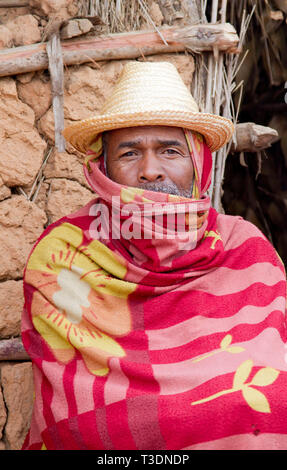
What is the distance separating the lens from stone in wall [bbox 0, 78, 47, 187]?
2.64m

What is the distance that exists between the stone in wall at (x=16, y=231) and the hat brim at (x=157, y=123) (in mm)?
470

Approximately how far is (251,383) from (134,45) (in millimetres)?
1756

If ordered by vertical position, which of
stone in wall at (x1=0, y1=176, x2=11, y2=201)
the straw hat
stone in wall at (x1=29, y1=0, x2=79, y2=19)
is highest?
stone in wall at (x1=29, y1=0, x2=79, y2=19)

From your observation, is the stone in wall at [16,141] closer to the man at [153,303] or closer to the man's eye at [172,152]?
the man at [153,303]

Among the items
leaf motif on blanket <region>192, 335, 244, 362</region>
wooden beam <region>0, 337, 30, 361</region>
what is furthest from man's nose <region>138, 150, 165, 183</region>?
wooden beam <region>0, 337, 30, 361</region>

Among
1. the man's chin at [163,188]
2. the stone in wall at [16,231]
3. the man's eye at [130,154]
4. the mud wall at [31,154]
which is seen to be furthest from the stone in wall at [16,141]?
the man's chin at [163,188]

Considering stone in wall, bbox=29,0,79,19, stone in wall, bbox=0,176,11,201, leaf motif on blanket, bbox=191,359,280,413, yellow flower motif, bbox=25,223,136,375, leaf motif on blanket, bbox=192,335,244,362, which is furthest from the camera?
stone in wall, bbox=29,0,79,19

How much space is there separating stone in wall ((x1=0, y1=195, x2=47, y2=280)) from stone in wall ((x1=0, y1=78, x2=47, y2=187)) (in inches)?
4.2

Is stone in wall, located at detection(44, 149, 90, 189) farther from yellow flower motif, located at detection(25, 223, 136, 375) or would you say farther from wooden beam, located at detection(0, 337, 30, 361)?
wooden beam, located at detection(0, 337, 30, 361)

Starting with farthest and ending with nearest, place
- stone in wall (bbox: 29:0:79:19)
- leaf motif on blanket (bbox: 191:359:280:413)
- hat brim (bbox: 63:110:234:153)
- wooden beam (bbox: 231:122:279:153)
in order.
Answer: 1. wooden beam (bbox: 231:122:279:153)
2. stone in wall (bbox: 29:0:79:19)
3. hat brim (bbox: 63:110:234:153)
4. leaf motif on blanket (bbox: 191:359:280:413)

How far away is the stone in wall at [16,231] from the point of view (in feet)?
8.49

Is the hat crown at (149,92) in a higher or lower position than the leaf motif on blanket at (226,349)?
higher

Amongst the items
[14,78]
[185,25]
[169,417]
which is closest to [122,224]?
[169,417]
